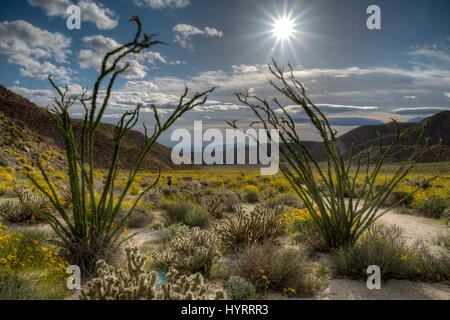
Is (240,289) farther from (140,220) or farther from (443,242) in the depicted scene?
(443,242)

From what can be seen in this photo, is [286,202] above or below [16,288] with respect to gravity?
below

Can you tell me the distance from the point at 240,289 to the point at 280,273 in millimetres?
635

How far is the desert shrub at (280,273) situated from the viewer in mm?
3555

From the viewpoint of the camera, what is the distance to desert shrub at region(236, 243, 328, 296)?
3555 mm

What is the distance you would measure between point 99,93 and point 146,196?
291 inches

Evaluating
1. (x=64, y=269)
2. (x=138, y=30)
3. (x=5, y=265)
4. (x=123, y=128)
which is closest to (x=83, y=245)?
(x=64, y=269)

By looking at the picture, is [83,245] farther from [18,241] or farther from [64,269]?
[18,241]

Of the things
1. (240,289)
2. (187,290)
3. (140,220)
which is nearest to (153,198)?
(140,220)

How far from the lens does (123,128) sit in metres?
3.94

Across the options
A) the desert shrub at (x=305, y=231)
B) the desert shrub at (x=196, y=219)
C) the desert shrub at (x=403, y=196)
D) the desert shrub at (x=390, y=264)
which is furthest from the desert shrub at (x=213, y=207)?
the desert shrub at (x=403, y=196)

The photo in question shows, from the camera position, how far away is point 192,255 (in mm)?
Answer: 4168

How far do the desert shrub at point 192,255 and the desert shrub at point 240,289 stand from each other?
633 mm

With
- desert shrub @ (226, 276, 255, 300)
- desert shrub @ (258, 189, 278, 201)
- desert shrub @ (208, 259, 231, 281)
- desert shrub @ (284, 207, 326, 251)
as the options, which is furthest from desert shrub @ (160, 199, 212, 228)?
desert shrub @ (258, 189, 278, 201)
